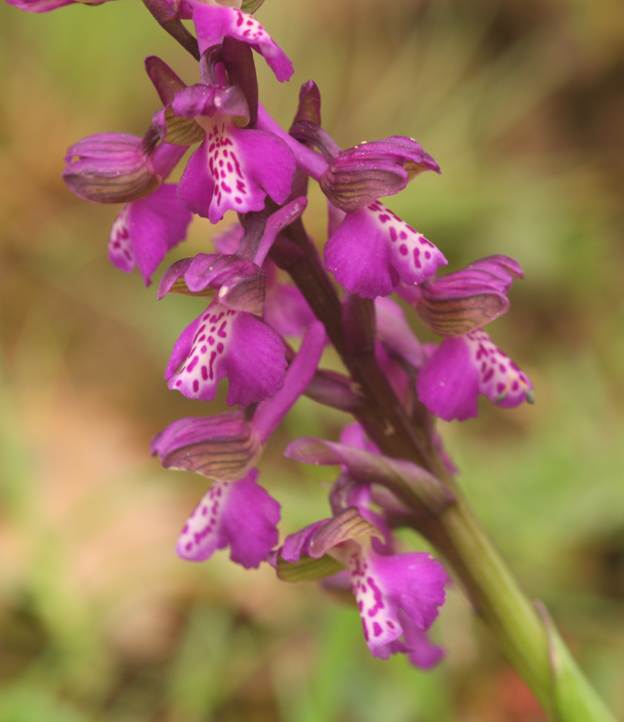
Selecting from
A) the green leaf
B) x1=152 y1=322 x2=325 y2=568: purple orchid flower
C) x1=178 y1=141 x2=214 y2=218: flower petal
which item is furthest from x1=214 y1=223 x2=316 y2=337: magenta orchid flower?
the green leaf

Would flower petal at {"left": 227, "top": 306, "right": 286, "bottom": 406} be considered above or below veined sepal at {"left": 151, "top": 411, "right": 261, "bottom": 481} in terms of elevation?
above

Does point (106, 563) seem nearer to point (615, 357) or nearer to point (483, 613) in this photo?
point (615, 357)

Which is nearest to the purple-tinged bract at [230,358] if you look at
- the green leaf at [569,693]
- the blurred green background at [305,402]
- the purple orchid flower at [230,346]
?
the purple orchid flower at [230,346]

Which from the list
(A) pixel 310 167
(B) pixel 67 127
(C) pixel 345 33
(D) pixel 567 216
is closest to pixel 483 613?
(A) pixel 310 167

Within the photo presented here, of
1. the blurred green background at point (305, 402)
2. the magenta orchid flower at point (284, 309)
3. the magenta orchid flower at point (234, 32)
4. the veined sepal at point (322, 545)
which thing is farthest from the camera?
the blurred green background at point (305, 402)

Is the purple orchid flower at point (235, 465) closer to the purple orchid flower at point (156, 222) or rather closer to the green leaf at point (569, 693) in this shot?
the purple orchid flower at point (156, 222)

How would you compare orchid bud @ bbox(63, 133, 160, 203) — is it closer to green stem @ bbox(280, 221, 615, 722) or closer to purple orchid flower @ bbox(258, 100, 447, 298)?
purple orchid flower @ bbox(258, 100, 447, 298)
